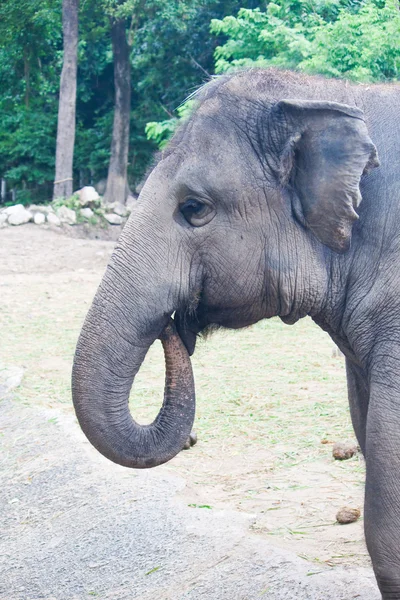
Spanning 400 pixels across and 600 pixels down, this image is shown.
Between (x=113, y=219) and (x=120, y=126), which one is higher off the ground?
(x=120, y=126)

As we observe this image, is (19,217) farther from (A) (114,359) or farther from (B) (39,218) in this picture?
(A) (114,359)

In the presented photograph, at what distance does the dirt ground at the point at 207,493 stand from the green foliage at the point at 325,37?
3.29 meters

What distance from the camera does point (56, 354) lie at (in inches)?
348

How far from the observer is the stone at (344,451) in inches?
215

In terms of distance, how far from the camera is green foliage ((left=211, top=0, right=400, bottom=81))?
34.3ft

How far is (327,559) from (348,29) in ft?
26.9

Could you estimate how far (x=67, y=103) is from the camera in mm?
22156

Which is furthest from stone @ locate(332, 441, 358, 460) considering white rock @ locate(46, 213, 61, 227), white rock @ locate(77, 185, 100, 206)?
white rock @ locate(77, 185, 100, 206)

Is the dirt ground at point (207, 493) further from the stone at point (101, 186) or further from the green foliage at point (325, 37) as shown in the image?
the stone at point (101, 186)

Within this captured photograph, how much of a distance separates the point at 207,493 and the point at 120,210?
16740 mm

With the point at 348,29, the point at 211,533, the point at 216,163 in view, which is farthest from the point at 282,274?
the point at 348,29

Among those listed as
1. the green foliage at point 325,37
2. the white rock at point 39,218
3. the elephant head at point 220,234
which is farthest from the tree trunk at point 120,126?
the elephant head at point 220,234

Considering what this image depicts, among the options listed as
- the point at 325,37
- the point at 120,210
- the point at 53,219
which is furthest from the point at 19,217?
the point at 325,37

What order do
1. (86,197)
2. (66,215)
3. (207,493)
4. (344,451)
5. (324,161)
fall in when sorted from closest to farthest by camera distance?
(324,161) → (207,493) → (344,451) → (66,215) → (86,197)
